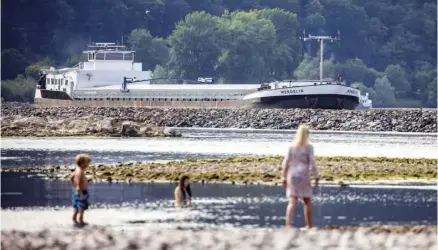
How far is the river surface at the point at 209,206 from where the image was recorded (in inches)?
1137

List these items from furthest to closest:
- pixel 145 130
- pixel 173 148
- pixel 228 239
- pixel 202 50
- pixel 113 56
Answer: pixel 202 50, pixel 113 56, pixel 145 130, pixel 173 148, pixel 228 239

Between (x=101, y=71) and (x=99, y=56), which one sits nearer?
(x=99, y=56)

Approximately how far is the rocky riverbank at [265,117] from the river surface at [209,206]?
52431 millimetres

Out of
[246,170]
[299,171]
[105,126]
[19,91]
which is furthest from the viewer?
[19,91]

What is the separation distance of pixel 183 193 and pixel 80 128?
1802 inches

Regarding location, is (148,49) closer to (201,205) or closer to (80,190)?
(201,205)

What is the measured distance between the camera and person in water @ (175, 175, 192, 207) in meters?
32.1

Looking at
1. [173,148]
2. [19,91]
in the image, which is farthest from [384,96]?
[173,148]

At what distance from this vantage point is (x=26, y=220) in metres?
29.1

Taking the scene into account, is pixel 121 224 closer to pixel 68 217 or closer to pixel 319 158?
pixel 68 217

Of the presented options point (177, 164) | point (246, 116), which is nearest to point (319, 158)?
point (177, 164)

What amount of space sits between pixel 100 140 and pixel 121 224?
4023cm

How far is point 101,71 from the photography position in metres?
134

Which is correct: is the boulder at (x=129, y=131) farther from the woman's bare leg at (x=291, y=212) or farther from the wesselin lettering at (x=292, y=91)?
the woman's bare leg at (x=291, y=212)
